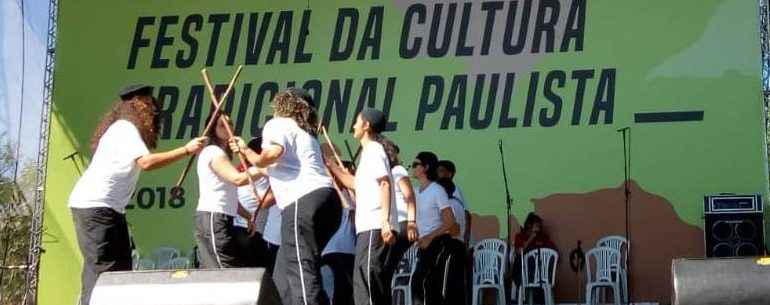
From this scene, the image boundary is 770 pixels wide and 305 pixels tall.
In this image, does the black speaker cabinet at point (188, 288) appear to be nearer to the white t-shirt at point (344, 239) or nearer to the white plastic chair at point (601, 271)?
the white t-shirt at point (344, 239)

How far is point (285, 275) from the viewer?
18.8 ft

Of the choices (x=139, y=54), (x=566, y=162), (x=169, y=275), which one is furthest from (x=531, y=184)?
(x=169, y=275)

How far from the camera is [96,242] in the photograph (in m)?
5.51

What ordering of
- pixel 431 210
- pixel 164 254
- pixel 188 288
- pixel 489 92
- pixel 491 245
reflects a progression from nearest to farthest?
pixel 188 288, pixel 431 210, pixel 491 245, pixel 489 92, pixel 164 254

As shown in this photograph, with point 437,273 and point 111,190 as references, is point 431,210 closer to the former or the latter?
point 437,273

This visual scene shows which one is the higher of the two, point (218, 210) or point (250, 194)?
point (250, 194)

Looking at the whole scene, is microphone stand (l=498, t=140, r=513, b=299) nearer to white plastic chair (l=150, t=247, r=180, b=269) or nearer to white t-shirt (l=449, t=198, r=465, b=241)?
white t-shirt (l=449, t=198, r=465, b=241)

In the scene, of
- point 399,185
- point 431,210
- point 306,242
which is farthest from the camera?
point 431,210

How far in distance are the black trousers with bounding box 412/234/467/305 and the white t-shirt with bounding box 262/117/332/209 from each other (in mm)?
1972

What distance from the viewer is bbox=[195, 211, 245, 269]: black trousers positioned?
6.25 meters

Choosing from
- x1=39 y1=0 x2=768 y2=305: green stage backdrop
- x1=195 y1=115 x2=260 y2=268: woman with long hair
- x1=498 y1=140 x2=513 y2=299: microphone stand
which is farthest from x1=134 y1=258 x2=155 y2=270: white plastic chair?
x1=195 y1=115 x2=260 y2=268: woman with long hair

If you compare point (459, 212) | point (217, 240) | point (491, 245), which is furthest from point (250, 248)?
point (491, 245)

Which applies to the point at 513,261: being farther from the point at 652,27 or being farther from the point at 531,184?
the point at 652,27

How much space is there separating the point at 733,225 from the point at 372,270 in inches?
180
